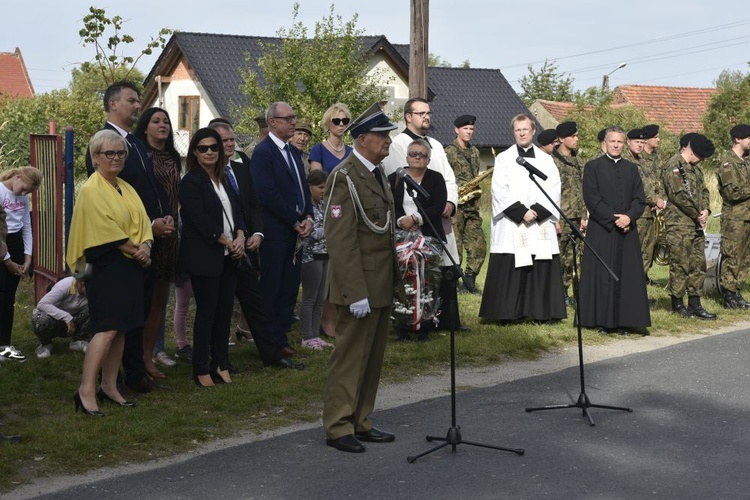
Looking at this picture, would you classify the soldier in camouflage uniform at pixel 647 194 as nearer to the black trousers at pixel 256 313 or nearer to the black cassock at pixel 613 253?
the black cassock at pixel 613 253

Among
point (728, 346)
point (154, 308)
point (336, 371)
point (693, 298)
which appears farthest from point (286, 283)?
point (693, 298)

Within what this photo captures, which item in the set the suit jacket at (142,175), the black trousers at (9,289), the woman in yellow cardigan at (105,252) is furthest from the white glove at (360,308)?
the black trousers at (9,289)

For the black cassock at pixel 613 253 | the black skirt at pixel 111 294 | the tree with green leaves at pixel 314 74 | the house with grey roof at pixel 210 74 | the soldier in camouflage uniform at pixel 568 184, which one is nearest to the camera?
the black skirt at pixel 111 294

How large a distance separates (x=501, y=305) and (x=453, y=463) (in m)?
5.91

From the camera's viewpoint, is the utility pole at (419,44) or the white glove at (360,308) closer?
the white glove at (360,308)

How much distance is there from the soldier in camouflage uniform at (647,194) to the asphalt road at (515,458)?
6613mm

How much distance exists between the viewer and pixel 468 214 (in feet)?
52.5

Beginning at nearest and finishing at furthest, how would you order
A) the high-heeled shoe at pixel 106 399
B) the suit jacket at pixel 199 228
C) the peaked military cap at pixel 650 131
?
the high-heeled shoe at pixel 106 399 < the suit jacket at pixel 199 228 < the peaked military cap at pixel 650 131

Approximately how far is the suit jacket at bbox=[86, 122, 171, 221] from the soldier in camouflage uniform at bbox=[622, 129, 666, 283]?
877 centimetres

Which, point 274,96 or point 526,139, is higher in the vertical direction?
point 274,96

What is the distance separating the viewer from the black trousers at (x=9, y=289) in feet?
33.7

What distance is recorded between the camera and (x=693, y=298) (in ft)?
46.6

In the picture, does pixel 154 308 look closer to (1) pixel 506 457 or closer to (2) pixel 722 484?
(1) pixel 506 457

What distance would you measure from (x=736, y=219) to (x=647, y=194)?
1.43 meters
